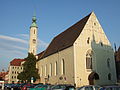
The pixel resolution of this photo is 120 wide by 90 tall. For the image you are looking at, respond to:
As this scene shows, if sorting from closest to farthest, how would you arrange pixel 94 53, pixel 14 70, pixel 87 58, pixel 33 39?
pixel 87 58, pixel 94 53, pixel 33 39, pixel 14 70

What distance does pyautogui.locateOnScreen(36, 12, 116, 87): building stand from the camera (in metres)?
31.7

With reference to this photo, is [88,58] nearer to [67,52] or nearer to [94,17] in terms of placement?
[67,52]

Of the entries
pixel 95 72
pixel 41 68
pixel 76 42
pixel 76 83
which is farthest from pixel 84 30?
pixel 41 68

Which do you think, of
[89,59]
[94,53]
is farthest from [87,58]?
[94,53]

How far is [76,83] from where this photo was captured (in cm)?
3042

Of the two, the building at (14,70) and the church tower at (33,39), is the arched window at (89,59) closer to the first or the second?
the church tower at (33,39)

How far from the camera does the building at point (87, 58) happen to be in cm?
3166

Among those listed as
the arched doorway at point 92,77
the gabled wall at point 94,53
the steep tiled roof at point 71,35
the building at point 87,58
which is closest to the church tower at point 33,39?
the steep tiled roof at point 71,35

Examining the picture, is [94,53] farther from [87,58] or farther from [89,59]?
[87,58]

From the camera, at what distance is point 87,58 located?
3353cm

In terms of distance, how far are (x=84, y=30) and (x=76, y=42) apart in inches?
136

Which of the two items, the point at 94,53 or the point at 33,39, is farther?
the point at 33,39

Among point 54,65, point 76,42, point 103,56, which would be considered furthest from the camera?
point 54,65

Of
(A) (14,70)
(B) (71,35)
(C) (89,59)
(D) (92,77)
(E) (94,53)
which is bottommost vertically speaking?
(D) (92,77)
